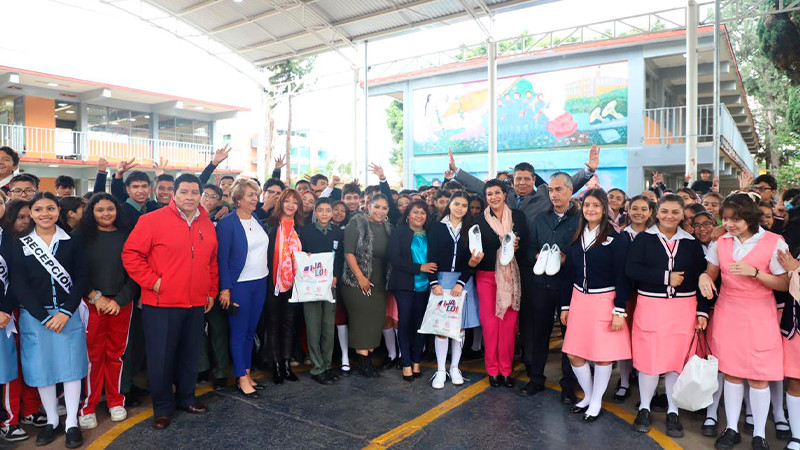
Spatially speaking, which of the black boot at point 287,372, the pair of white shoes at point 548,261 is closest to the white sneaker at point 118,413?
the black boot at point 287,372

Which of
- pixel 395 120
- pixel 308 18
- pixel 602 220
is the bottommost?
pixel 602 220

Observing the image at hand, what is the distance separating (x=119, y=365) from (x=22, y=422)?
0.82 meters

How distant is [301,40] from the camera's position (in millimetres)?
14234

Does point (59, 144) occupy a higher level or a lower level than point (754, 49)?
lower

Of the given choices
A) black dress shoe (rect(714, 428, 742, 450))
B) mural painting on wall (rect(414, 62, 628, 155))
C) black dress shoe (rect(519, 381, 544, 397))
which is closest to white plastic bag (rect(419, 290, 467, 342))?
black dress shoe (rect(519, 381, 544, 397))

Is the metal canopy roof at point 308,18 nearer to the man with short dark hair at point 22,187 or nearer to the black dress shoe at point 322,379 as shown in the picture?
the man with short dark hair at point 22,187

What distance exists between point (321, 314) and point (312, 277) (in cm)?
45

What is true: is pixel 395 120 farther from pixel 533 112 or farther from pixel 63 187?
pixel 63 187

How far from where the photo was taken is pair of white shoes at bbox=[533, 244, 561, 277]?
177 inches

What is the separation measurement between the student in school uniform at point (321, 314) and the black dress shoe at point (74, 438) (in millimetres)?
1968

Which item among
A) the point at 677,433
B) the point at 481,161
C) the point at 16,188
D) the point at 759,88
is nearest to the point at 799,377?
the point at 677,433

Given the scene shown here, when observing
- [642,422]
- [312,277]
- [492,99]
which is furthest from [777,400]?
[492,99]

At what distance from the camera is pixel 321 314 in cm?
511

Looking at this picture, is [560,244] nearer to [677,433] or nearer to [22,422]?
[677,433]
